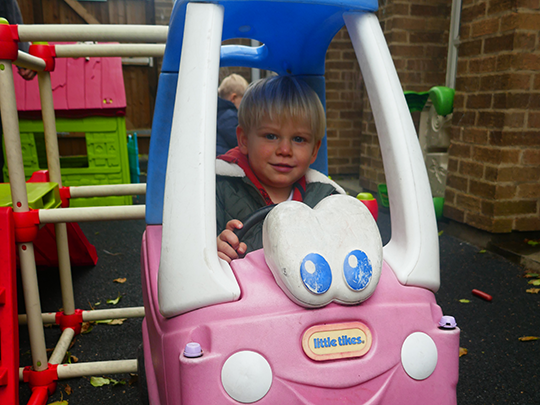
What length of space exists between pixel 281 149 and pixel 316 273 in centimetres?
62

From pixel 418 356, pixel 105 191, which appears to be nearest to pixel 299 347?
pixel 418 356

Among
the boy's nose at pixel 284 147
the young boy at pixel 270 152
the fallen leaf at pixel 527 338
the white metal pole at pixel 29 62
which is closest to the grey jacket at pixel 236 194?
the young boy at pixel 270 152

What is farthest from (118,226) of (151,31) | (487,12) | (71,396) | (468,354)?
(487,12)

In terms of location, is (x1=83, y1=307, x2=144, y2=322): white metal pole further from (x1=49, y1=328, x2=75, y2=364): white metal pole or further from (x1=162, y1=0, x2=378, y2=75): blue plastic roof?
(x1=162, y1=0, x2=378, y2=75): blue plastic roof

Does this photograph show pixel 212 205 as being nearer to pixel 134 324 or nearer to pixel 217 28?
pixel 217 28

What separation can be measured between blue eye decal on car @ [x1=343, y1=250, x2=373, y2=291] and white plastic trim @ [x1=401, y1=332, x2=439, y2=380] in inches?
5.8

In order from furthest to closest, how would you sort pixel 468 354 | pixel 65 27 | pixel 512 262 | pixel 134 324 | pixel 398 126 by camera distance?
1. pixel 512 262
2. pixel 134 324
3. pixel 468 354
4. pixel 65 27
5. pixel 398 126

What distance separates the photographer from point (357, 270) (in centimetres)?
81

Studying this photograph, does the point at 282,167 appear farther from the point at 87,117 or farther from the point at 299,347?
the point at 87,117

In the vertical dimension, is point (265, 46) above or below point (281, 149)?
above

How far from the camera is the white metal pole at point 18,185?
1.33 m

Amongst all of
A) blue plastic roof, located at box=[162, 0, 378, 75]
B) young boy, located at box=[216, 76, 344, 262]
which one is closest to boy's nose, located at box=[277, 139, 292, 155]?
young boy, located at box=[216, 76, 344, 262]

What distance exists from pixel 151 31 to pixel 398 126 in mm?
902

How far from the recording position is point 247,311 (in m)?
0.79
